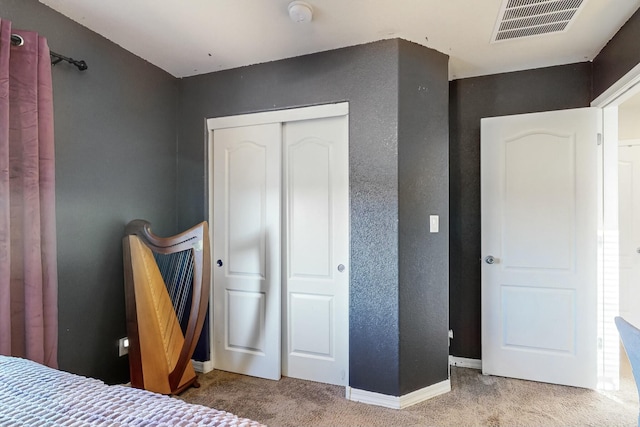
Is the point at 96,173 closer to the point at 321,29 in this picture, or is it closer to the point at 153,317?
the point at 153,317

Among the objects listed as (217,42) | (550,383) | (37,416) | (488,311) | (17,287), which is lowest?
(550,383)

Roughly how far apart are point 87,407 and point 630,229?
4453mm

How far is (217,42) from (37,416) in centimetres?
216

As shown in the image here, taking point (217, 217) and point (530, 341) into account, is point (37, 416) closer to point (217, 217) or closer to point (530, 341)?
point (217, 217)

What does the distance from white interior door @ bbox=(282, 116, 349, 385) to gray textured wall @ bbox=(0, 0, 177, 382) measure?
42.2 inches

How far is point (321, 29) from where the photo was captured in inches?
81.0

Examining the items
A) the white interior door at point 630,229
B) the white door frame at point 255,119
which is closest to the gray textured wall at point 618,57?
the white interior door at point 630,229

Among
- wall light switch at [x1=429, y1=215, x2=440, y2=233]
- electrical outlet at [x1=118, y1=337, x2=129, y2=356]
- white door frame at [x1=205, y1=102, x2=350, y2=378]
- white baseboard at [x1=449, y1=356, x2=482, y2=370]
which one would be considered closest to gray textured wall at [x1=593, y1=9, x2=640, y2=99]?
wall light switch at [x1=429, y1=215, x2=440, y2=233]

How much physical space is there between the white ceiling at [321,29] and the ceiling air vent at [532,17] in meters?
0.05

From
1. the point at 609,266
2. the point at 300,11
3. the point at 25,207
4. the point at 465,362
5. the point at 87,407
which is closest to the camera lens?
the point at 87,407

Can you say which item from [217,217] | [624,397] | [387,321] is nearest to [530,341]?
[624,397]

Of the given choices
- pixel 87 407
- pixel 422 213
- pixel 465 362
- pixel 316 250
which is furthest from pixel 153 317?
pixel 465 362

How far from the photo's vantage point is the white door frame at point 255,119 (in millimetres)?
2340

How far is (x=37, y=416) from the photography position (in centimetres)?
77
